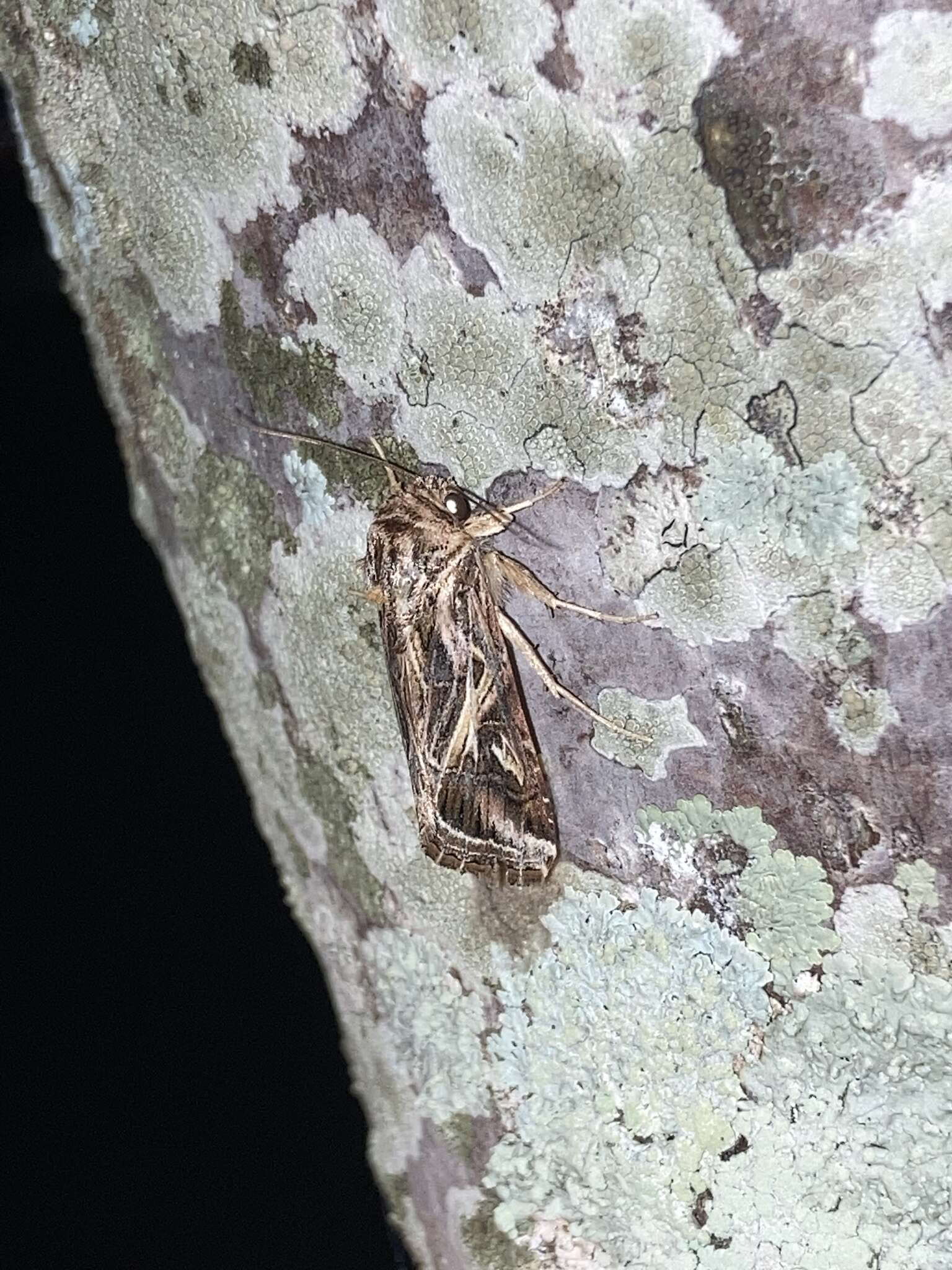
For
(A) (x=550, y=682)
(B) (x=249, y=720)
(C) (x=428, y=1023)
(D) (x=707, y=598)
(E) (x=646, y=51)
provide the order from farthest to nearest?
(B) (x=249, y=720) → (C) (x=428, y=1023) → (A) (x=550, y=682) → (D) (x=707, y=598) → (E) (x=646, y=51)

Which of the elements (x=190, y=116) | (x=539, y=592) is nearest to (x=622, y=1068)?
(x=539, y=592)

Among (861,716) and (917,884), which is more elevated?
(861,716)

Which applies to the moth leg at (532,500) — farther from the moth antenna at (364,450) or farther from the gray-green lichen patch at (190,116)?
the gray-green lichen patch at (190,116)

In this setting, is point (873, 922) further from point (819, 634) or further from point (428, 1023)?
point (428, 1023)

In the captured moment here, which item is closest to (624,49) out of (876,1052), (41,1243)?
(876,1052)

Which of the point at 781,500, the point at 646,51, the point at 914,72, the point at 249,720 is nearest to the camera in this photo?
the point at 914,72

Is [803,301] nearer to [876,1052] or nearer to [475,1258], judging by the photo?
[876,1052]

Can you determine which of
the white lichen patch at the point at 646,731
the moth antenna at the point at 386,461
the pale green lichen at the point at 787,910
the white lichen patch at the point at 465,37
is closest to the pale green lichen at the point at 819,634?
the white lichen patch at the point at 646,731
